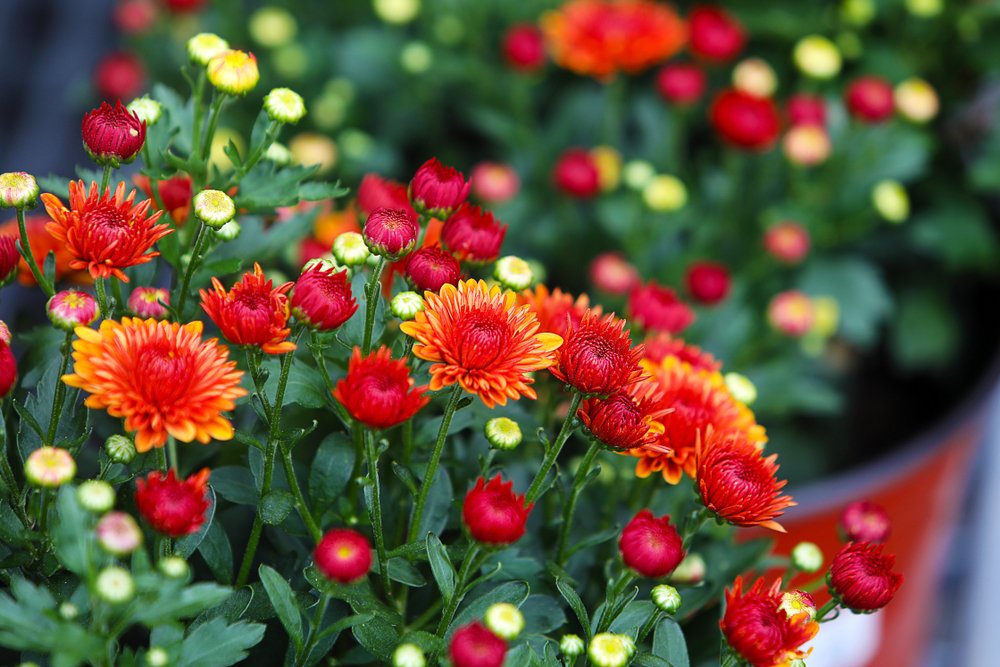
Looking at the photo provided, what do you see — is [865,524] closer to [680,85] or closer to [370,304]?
[370,304]

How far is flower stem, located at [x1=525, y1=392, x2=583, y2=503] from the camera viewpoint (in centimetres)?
49

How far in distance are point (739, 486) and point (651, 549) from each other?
0.16 feet

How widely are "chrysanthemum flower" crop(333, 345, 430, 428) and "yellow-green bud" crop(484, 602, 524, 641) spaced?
0.29ft

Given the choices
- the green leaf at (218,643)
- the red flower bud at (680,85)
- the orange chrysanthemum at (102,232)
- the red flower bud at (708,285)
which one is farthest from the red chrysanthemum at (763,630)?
the red flower bud at (680,85)

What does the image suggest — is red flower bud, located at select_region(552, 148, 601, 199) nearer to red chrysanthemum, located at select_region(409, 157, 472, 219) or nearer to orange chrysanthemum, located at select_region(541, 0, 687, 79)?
orange chrysanthemum, located at select_region(541, 0, 687, 79)

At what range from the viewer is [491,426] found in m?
0.53

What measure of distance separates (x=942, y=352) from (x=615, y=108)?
1.52 ft

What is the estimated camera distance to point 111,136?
1.65 feet

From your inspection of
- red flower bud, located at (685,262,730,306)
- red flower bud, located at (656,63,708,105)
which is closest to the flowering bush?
red flower bud, located at (685,262,730,306)

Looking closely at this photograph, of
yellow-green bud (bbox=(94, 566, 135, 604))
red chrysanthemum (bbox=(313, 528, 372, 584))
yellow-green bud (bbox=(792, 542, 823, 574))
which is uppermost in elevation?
yellow-green bud (bbox=(94, 566, 135, 604))

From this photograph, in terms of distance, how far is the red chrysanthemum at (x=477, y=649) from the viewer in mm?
401

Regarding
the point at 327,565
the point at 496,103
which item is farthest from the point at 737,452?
the point at 496,103

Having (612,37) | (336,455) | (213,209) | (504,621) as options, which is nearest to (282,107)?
(213,209)

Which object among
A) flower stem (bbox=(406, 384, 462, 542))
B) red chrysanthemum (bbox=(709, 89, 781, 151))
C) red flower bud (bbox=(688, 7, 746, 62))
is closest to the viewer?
flower stem (bbox=(406, 384, 462, 542))
